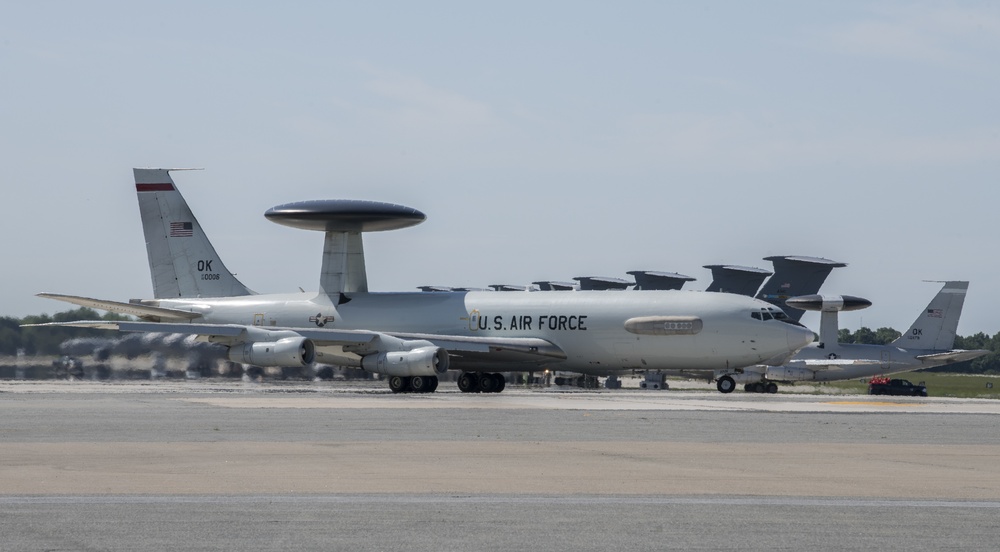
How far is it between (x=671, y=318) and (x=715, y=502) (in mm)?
32718

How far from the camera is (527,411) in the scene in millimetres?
29750

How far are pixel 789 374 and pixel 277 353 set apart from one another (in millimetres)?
33611

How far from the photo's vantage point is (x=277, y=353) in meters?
44.7

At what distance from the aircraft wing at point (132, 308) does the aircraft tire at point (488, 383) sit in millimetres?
13247

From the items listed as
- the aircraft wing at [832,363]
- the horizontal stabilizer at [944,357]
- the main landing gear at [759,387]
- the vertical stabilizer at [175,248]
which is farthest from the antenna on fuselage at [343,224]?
the horizontal stabilizer at [944,357]

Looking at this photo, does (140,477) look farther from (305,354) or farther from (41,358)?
(41,358)

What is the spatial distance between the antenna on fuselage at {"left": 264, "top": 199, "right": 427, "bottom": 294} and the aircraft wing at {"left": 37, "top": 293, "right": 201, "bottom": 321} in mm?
5700

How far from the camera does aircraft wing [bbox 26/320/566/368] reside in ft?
148

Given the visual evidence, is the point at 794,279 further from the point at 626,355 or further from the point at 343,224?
the point at 343,224

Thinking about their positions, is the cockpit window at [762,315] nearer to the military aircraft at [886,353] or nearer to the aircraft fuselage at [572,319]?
the aircraft fuselage at [572,319]

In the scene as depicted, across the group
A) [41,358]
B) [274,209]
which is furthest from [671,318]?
[41,358]

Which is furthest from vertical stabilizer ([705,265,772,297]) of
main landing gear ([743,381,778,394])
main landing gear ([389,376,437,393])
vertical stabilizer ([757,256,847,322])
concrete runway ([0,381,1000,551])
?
concrete runway ([0,381,1000,551])

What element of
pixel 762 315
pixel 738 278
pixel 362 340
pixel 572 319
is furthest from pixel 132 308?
pixel 738 278

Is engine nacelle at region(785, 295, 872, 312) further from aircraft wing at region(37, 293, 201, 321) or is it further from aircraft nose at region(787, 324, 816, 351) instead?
aircraft wing at region(37, 293, 201, 321)
